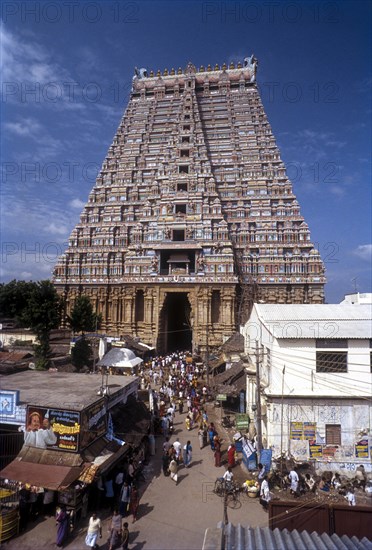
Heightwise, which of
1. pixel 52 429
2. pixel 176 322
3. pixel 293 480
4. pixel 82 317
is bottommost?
pixel 293 480

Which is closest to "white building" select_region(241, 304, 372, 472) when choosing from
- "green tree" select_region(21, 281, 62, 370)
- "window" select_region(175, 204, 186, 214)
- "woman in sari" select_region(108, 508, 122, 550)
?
"woman in sari" select_region(108, 508, 122, 550)

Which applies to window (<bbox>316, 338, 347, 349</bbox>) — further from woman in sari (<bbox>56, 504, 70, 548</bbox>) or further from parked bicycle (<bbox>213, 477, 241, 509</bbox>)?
woman in sari (<bbox>56, 504, 70, 548</bbox>)

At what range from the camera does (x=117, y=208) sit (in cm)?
5169

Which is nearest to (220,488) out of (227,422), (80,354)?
(227,422)

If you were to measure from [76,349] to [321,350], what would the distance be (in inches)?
800

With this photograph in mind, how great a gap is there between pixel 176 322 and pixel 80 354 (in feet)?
85.7

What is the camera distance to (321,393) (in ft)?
54.2

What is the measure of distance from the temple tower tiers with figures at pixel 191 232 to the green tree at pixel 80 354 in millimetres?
13198

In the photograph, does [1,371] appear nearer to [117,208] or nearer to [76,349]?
[76,349]

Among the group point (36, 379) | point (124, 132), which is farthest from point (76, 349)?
point (124, 132)

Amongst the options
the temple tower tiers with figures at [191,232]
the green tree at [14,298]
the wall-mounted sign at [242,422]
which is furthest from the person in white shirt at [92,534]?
the green tree at [14,298]

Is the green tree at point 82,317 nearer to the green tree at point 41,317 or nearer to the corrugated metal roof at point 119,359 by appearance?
the green tree at point 41,317

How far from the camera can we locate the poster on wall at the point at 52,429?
1325 centimetres

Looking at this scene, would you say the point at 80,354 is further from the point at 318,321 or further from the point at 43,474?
the point at 318,321
